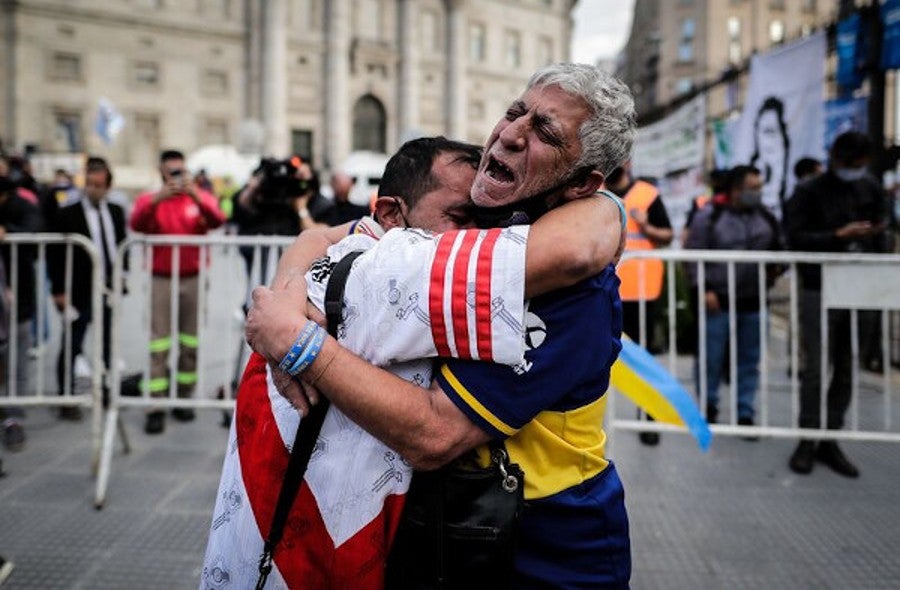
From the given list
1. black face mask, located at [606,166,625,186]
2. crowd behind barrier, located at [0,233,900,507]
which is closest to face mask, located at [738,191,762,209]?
crowd behind barrier, located at [0,233,900,507]

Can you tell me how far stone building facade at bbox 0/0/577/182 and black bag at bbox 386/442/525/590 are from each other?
31374 mm

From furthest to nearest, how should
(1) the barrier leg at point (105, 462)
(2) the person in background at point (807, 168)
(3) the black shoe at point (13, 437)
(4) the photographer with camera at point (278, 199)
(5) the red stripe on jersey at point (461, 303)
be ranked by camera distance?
(2) the person in background at point (807, 168), (4) the photographer with camera at point (278, 199), (3) the black shoe at point (13, 437), (1) the barrier leg at point (105, 462), (5) the red stripe on jersey at point (461, 303)

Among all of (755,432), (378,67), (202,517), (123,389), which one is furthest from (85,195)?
(378,67)

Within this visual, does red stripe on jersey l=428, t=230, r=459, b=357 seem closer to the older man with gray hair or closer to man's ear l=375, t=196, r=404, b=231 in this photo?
the older man with gray hair

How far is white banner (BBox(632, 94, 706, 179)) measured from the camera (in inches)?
427

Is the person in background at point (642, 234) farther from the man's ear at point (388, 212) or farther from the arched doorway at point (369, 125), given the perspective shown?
the arched doorway at point (369, 125)

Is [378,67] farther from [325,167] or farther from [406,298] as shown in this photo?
[406,298]

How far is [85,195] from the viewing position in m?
6.26

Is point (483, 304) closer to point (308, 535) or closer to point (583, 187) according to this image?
point (583, 187)

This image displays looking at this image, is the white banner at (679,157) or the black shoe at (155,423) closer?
the black shoe at (155,423)

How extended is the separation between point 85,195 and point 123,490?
2.95 m

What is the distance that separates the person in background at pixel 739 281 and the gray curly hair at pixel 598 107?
4.50 m

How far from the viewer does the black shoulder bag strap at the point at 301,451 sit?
1405 mm

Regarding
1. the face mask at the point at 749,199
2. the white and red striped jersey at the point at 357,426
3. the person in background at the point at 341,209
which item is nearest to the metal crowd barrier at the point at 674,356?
the face mask at the point at 749,199
